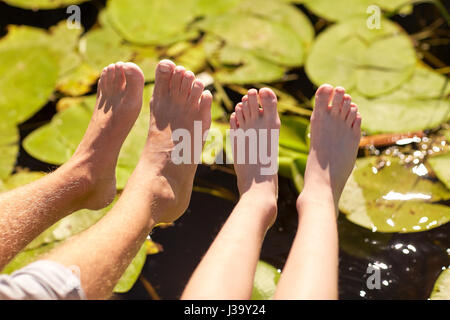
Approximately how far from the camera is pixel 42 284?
24.8 inches

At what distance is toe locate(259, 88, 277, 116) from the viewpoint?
39.9 inches

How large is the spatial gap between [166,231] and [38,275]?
0.45m

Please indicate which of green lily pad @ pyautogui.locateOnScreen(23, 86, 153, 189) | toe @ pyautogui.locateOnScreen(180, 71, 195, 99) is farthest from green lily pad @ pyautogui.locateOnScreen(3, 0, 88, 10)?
toe @ pyautogui.locateOnScreen(180, 71, 195, 99)

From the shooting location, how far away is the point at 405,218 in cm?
100

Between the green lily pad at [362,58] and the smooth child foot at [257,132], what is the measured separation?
286 mm

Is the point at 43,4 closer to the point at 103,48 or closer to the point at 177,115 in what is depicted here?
the point at 103,48

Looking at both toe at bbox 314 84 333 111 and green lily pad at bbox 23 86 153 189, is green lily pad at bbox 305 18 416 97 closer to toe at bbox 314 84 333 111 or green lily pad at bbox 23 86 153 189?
toe at bbox 314 84 333 111

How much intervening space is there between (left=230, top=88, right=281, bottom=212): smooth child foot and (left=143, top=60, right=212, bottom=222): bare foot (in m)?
0.08

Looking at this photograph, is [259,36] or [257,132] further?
[259,36]

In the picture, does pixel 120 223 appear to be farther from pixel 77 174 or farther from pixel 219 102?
pixel 219 102

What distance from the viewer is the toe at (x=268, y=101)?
1015mm

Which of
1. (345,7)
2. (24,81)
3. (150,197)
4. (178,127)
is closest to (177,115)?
(178,127)

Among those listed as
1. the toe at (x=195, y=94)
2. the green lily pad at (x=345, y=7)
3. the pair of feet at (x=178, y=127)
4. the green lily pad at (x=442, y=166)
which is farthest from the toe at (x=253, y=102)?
the green lily pad at (x=345, y=7)

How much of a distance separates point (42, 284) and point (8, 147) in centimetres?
70
